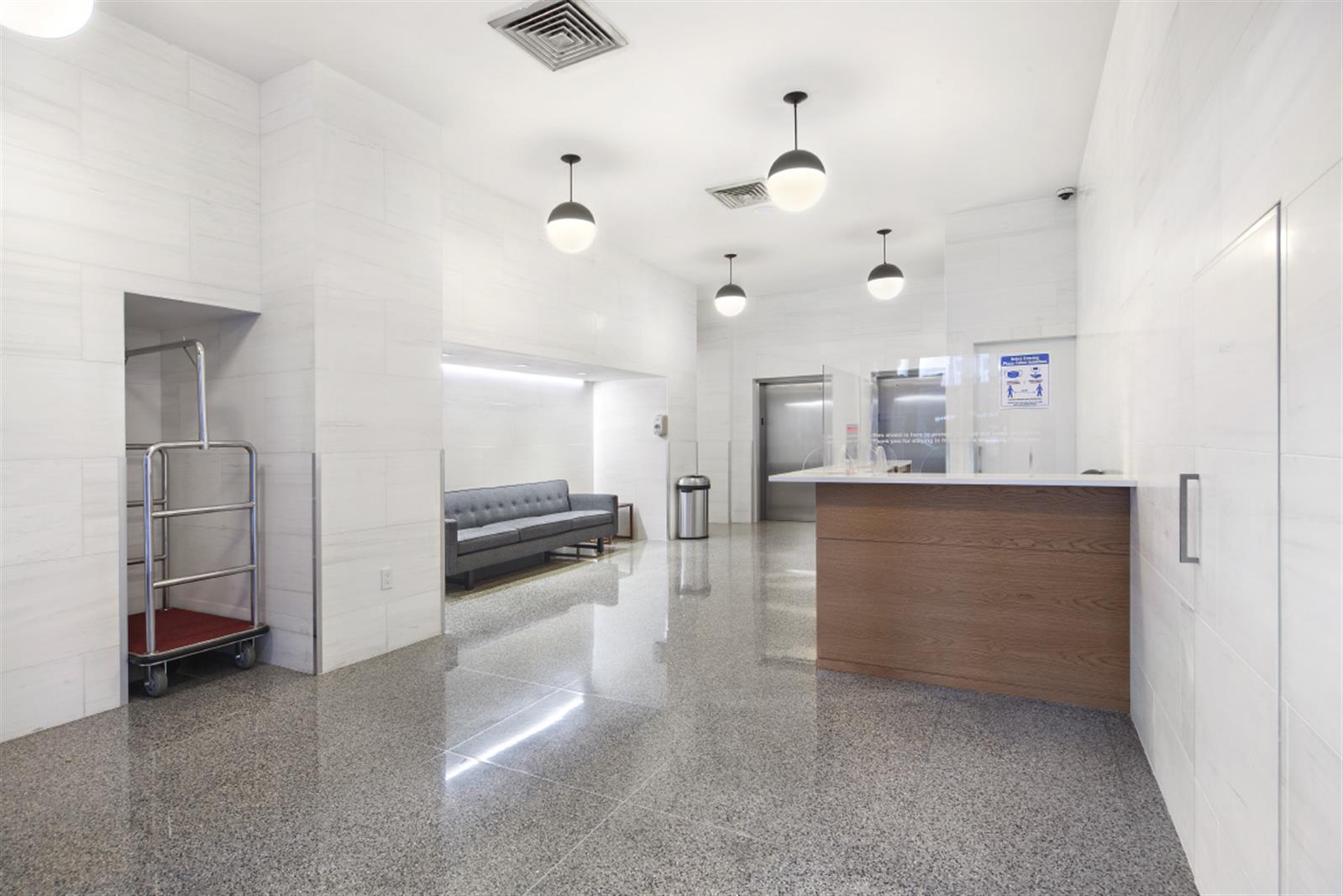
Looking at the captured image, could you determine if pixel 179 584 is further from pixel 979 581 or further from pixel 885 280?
pixel 885 280

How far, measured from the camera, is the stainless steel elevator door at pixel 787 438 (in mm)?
10086

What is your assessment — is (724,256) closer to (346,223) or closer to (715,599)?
(715,599)

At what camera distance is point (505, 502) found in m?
7.09

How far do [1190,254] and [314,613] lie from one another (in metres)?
4.15

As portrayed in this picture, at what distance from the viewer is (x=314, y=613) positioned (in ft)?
12.4

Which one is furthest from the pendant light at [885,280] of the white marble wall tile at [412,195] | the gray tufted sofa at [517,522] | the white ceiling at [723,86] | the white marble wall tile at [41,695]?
the white marble wall tile at [41,695]

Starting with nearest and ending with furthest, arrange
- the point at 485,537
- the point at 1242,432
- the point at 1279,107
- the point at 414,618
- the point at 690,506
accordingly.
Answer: the point at 1279,107 → the point at 1242,432 → the point at 414,618 → the point at 485,537 → the point at 690,506

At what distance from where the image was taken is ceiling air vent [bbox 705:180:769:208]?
5551 millimetres

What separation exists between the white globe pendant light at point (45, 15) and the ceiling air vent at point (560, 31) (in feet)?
5.52

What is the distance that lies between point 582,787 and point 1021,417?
2.94 m

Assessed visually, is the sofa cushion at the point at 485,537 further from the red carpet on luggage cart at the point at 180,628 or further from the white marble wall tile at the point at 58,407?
the white marble wall tile at the point at 58,407

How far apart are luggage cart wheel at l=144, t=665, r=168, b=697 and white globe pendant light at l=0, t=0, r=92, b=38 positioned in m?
2.72

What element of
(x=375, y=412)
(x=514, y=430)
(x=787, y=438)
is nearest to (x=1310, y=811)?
(x=375, y=412)

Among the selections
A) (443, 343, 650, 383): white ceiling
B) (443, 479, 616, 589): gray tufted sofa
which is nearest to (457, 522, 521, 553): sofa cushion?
(443, 479, 616, 589): gray tufted sofa
